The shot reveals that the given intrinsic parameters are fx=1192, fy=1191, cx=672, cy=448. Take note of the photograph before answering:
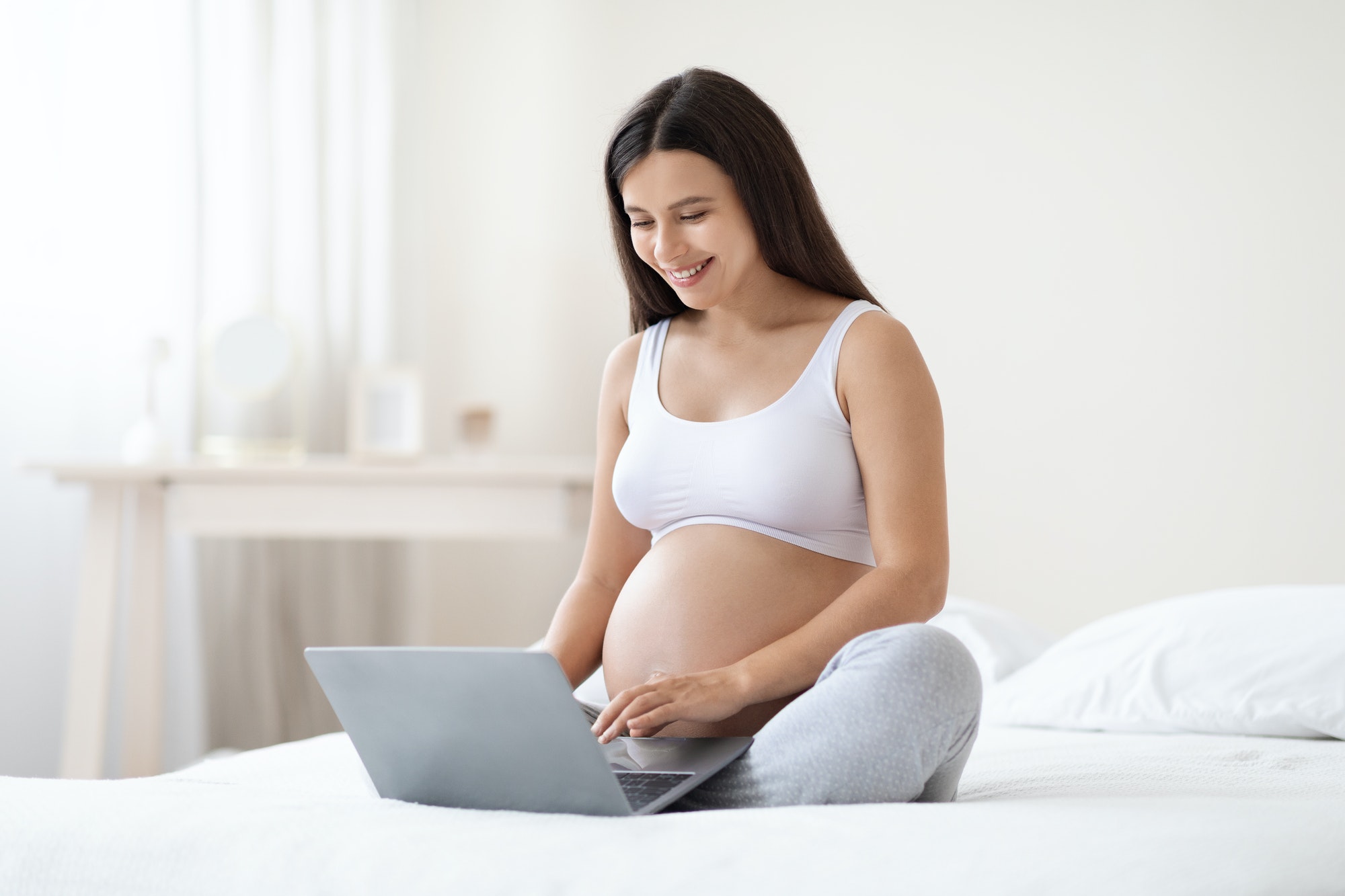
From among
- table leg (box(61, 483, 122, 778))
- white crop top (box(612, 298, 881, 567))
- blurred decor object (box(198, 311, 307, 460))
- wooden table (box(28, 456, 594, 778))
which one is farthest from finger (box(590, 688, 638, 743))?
blurred decor object (box(198, 311, 307, 460))

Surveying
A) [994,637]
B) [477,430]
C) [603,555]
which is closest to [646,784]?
[603,555]

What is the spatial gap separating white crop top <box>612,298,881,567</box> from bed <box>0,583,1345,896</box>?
290 mm

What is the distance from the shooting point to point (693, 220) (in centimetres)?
104

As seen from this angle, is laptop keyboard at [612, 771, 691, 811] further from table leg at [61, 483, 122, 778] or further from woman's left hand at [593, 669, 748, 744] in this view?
table leg at [61, 483, 122, 778]

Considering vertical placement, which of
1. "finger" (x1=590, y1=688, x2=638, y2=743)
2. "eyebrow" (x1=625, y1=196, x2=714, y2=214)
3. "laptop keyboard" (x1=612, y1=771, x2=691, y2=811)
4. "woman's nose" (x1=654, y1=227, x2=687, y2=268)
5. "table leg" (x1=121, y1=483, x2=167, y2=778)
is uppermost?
"eyebrow" (x1=625, y1=196, x2=714, y2=214)

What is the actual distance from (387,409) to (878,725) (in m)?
1.74

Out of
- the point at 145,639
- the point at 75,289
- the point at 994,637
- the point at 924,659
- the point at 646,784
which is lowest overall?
the point at 145,639

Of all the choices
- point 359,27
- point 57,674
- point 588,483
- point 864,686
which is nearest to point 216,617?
point 57,674

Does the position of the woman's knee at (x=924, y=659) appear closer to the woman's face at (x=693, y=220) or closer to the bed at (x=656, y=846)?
the bed at (x=656, y=846)

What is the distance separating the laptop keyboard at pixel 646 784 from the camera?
2.54 feet

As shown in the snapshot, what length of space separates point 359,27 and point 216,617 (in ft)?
4.32

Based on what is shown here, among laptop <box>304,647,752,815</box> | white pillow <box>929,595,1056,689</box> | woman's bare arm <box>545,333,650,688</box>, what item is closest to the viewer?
laptop <box>304,647,752,815</box>

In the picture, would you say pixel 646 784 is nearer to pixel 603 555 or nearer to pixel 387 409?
pixel 603 555

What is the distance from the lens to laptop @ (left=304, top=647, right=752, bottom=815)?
0.70 meters
